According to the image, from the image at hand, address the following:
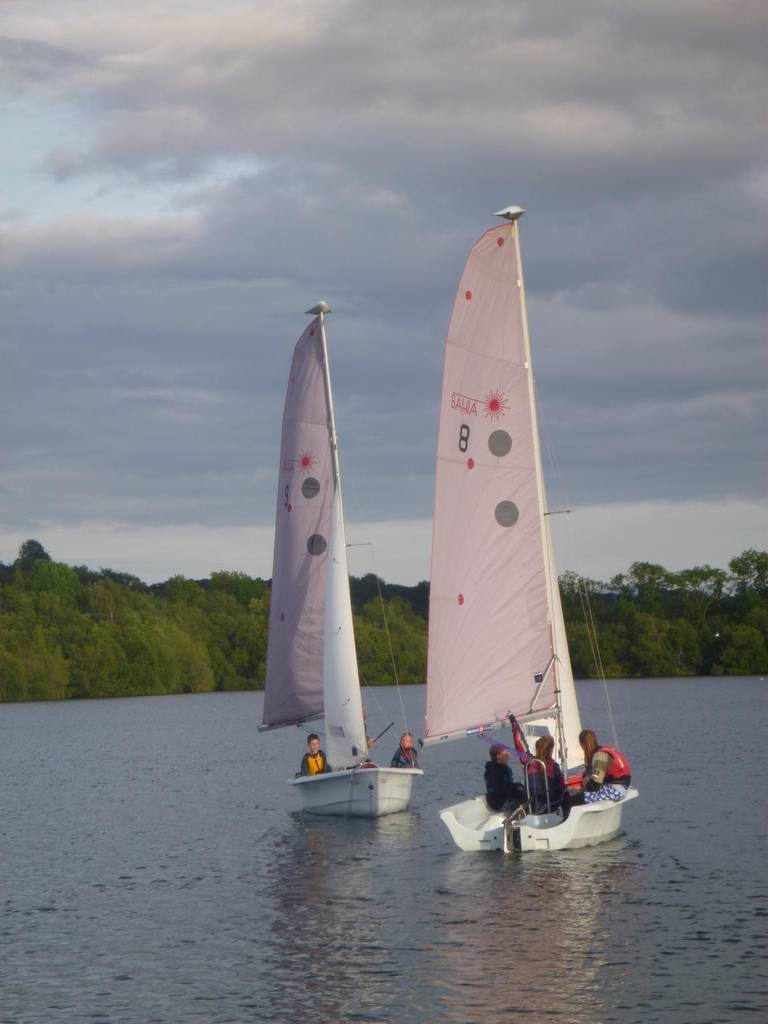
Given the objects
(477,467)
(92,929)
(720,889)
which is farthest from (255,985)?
→ (477,467)

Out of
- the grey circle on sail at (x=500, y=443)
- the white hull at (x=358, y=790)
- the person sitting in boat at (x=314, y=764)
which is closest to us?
the grey circle on sail at (x=500, y=443)

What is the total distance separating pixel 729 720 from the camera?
85750 millimetres

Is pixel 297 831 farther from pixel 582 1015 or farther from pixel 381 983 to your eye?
pixel 582 1015

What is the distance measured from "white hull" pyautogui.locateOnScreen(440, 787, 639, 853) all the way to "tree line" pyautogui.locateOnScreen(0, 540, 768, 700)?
90062 mm

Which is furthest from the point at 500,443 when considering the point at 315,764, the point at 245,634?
the point at 245,634

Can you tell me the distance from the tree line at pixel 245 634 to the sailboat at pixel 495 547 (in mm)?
89761

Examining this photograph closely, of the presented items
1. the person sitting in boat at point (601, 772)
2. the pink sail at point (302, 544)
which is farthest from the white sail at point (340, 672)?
the person sitting in boat at point (601, 772)

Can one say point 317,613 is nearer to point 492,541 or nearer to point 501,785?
point 492,541

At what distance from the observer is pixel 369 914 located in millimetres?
27156

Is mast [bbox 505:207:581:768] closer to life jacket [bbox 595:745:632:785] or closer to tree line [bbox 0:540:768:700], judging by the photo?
life jacket [bbox 595:745:632:785]

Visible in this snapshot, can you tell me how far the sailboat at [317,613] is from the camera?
3931 centimetres

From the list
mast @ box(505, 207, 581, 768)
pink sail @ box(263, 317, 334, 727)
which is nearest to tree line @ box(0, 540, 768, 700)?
pink sail @ box(263, 317, 334, 727)

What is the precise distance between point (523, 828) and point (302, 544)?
1394 cm

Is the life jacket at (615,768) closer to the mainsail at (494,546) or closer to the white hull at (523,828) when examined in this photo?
the white hull at (523,828)
